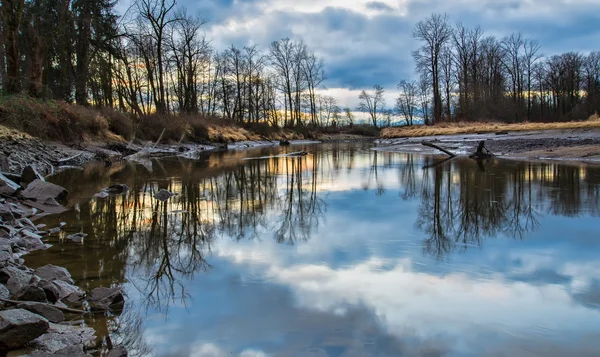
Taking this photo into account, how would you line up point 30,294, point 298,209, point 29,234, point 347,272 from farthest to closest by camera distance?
point 298,209 < point 29,234 < point 347,272 < point 30,294

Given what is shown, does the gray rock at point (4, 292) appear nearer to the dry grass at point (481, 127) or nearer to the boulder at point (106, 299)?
the boulder at point (106, 299)

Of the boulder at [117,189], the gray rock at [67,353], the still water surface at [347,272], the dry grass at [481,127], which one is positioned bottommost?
the still water surface at [347,272]

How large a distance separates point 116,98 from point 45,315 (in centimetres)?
4449

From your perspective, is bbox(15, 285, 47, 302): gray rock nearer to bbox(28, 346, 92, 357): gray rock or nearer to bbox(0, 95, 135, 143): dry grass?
bbox(28, 346, 92, 357): gray rock

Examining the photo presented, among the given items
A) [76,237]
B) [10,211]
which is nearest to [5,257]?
[76,237]

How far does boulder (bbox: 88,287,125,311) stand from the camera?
3.80m

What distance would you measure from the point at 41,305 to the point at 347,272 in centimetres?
292

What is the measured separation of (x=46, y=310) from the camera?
340 centimetres

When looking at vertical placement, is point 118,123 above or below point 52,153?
above

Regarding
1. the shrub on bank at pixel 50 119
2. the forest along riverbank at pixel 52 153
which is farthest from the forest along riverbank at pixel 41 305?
the shrub on bank at pixel 50 119

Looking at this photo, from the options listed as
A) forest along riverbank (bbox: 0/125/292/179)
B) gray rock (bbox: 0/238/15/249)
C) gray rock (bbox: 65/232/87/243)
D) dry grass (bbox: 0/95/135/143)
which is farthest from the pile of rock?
dry grass (bbox: 0/95/135/143)

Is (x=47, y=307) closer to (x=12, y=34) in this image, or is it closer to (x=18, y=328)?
(x=18, y=328)

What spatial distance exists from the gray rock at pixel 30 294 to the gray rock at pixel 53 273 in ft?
2.09

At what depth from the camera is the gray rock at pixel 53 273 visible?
13.9 feet
